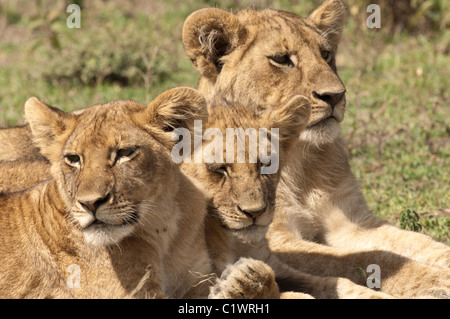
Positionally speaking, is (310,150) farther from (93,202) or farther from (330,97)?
(93,202)

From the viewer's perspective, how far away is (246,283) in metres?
Answer: 3.60

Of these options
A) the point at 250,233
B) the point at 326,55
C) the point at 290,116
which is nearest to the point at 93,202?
the point at 250,233

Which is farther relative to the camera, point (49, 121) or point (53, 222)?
point (49, 121)

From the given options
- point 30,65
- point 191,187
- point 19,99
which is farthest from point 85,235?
point 30,65

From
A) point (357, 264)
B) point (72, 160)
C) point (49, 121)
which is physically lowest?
point (357, 264)

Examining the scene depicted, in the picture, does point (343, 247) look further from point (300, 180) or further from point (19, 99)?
point (19, 99)

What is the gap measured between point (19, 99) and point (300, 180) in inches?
170

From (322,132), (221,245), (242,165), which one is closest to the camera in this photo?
(242,165)

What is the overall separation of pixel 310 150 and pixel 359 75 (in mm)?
3974

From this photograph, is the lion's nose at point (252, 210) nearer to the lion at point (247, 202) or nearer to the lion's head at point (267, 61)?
the lion at point (247, 202)

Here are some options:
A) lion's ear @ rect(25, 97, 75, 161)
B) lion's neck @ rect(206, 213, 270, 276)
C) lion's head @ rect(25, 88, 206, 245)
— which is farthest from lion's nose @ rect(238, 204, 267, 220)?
lion's ear @ rect(25, 97, 75, 161)

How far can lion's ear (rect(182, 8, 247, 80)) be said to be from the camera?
15.8 feet

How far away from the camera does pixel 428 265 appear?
4.41 metres
